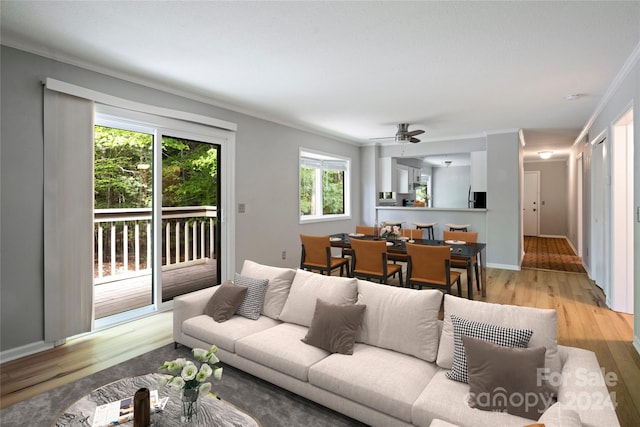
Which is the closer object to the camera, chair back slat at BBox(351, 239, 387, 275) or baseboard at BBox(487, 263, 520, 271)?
chair back slat at BBox(351, 239, 387, 275)

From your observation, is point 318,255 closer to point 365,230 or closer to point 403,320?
point 365,230

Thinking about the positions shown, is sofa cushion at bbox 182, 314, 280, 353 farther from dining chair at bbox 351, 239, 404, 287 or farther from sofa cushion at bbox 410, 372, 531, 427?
dining chair at bbox 351, 239, 404, 287

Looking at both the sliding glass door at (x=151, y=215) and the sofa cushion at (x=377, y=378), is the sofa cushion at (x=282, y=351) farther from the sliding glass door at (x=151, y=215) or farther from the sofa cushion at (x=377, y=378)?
the sliding glass door at (x=151, y=215)

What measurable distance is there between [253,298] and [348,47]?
2273 mm

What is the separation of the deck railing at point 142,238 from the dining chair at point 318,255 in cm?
126

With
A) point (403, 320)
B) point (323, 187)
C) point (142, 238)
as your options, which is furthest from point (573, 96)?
point (142, 238)

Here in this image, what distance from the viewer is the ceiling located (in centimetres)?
232

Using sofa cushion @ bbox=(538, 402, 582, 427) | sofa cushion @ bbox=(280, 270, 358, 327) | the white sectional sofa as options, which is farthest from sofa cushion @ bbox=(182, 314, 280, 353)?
sofa cushion @ bbox=(538, 402, 582, 427)

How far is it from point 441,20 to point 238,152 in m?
3.19

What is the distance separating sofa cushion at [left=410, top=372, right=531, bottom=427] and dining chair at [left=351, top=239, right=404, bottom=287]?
7.03 ft

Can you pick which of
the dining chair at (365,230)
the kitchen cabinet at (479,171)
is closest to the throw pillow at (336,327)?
the dining chair at (365,230)

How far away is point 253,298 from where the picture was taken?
296 centimetres

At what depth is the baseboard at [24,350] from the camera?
2.80 m

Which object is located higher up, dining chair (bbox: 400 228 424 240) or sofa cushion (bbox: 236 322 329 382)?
dining chair (bbox: 400 228 424 240)
